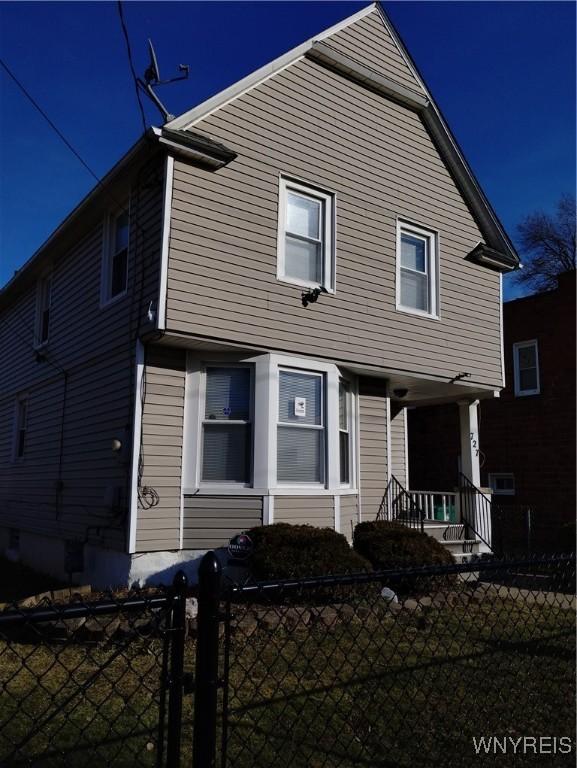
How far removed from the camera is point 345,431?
403 inches

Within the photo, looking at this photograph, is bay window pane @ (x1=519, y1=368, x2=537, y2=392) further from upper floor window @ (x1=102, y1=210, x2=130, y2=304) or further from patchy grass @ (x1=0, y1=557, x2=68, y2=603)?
patchy grass @ (x1=0, y1=557, x2=68, y2=603)

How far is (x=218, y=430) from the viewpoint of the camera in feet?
28.6

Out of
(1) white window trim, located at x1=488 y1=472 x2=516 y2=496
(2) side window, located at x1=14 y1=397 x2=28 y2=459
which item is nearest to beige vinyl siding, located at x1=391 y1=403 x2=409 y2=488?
(1) white window trim, located at x1=488 y1=472 x2=516 y2=496

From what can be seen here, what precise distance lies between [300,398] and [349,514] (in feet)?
6.64

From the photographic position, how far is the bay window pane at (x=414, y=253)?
36.0ft

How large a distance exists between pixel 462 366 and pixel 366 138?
414 cm

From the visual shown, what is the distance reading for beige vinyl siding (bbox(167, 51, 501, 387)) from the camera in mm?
8477

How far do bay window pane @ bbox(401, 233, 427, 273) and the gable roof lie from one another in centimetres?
156

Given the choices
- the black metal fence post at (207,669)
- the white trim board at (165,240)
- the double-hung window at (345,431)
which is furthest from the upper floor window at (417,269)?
the black metal fence post at (207,669)

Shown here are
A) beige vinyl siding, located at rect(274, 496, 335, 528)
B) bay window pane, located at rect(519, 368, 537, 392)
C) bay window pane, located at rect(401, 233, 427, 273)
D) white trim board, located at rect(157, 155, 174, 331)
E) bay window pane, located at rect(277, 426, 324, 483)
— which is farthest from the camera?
bay window pane, located at rect(519, 368, 537, 392)

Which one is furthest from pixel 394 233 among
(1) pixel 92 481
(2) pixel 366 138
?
(1) pixel 92 481

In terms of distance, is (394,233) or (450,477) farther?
(450,477)

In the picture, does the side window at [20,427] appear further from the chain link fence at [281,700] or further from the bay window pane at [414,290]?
the chain link fence at [281,700]

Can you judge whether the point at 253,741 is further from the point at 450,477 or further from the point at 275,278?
the point at 450,477
